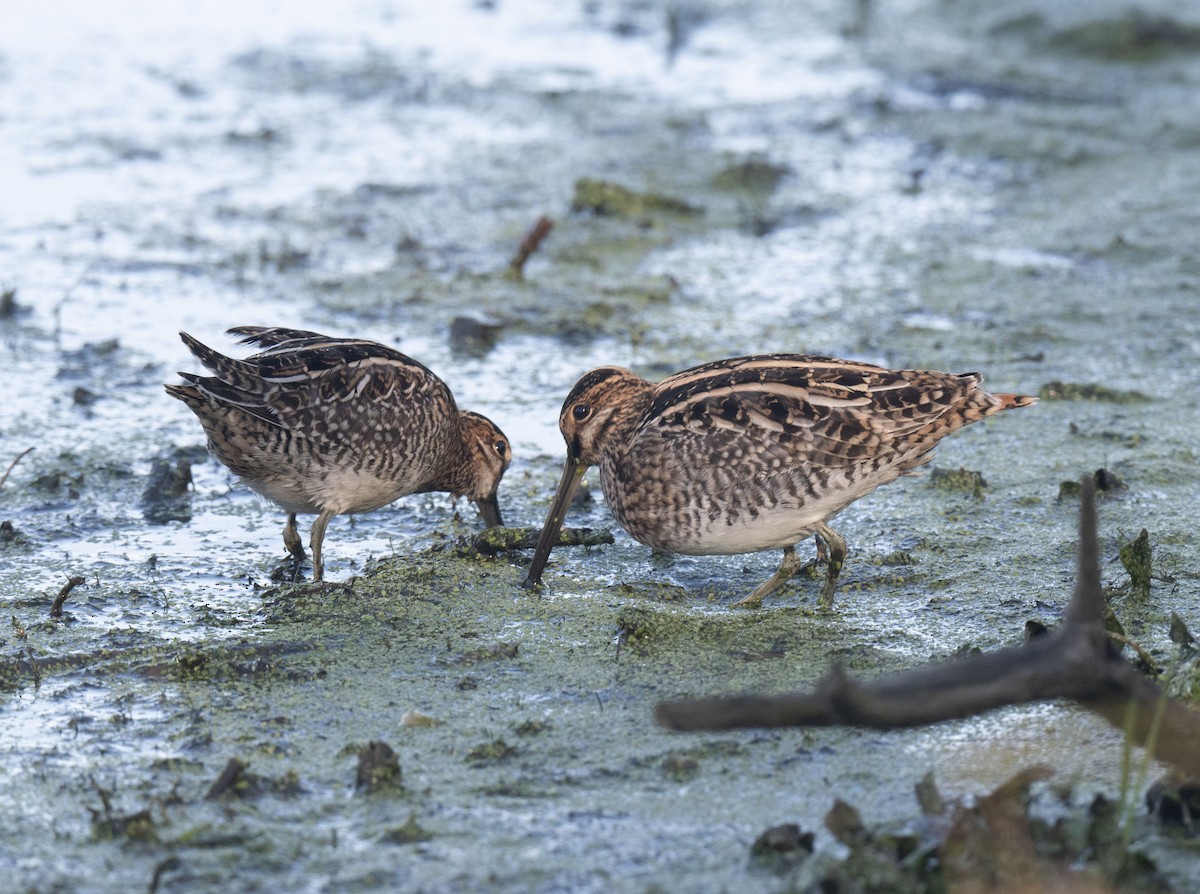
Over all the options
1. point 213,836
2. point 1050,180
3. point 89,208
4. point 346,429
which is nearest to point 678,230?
point 1050,180

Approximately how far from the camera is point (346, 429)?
→ 18.6ft

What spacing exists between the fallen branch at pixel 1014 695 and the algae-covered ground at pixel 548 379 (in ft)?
0.71

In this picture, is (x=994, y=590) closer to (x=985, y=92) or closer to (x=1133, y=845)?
(x=1133, y=845)

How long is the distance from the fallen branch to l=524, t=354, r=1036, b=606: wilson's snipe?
181 cm

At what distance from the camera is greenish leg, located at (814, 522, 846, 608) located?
539cm

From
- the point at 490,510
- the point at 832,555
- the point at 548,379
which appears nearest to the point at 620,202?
the point at 548,379

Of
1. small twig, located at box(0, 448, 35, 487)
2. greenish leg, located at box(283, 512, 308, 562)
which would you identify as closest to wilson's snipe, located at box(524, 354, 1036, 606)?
greenish leg, located at box(283, 512, 308, 562)

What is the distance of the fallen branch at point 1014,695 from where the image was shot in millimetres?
3078

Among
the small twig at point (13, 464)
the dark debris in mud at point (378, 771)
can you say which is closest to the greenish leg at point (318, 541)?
the small twig at point (13, 464)

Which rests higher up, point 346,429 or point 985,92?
point 985,92

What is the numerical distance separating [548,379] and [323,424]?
2220 mm

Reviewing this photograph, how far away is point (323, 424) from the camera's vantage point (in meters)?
5.60

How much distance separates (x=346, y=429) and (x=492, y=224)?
453 cm

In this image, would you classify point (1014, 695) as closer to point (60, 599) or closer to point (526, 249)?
point (60, 599)
